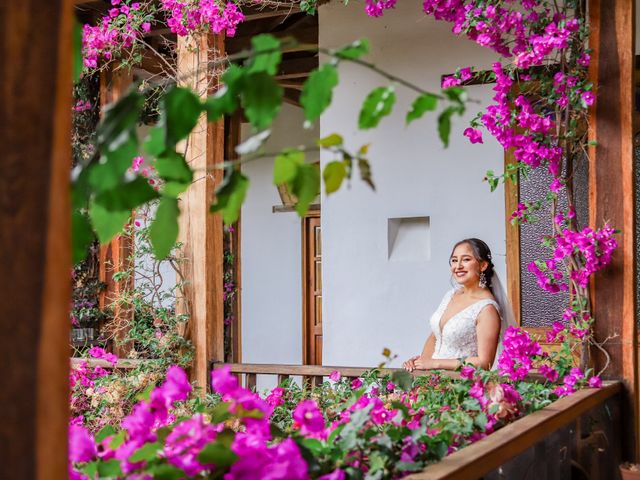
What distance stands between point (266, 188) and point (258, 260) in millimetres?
756

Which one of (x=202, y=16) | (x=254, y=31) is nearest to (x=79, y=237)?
(x=202, y=16)

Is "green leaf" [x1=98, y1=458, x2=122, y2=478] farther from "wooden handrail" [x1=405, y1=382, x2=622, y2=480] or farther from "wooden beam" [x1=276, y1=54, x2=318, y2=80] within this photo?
"wooden beam" [x1=276, y1=54, x2=318, y2=80]

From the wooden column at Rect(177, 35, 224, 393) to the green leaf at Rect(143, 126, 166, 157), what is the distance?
386 cm

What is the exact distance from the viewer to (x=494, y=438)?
1915 mm

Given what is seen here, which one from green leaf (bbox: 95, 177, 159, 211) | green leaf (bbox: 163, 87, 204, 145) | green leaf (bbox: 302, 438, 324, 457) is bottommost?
green leaf (bbox: 302, 438, 324, 457)

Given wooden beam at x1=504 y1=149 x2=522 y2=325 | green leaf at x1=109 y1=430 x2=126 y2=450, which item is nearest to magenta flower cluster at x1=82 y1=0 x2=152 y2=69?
wooden beam at x1=504 y1=149 x2=522 y2=325

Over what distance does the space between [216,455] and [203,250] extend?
3.76m

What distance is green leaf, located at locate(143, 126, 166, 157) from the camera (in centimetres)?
104

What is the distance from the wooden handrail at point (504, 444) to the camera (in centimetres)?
156

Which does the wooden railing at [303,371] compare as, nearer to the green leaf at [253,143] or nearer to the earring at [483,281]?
the earring at [483,281]

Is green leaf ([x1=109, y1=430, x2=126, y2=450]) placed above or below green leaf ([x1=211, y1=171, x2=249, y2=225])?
below

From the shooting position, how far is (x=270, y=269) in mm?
9422

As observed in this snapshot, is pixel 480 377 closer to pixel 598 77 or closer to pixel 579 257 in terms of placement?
pixel 579 257

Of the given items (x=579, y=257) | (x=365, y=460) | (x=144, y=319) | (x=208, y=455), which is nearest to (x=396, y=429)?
(x=365, y=460)
